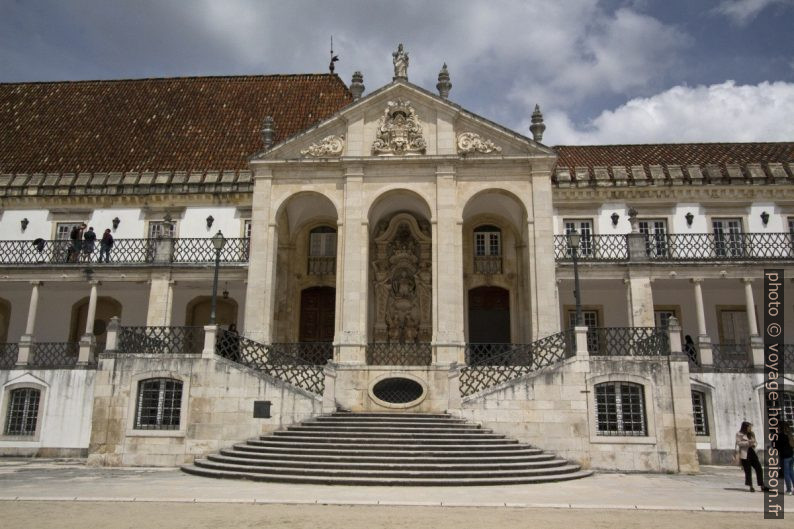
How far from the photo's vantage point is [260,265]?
19.9 m

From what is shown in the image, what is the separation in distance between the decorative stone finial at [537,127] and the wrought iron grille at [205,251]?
11220mm

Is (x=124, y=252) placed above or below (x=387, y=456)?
above

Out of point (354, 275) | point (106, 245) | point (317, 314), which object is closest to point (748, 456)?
point (354, 275)

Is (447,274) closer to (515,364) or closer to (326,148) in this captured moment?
(515,364)

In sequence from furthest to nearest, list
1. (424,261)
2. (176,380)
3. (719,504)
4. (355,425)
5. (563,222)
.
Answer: (563,222), (424,261), (176,380), (355,425), (719,504)

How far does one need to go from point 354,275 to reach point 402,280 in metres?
3.52

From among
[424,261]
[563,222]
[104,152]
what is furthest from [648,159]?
[104,152]

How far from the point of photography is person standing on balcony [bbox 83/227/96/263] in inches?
928

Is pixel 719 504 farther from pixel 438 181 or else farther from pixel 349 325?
pixel 438 181

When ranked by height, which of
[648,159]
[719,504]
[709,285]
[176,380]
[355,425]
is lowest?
[719,504]

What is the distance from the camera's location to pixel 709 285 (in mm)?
23438

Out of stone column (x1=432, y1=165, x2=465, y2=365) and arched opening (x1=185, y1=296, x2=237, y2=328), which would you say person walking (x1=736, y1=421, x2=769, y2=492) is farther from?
arched opening (x1=185, y1=296, x2=237, y2=328)

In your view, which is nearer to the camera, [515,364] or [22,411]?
[515,364]

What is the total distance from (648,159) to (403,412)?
1667 cm
